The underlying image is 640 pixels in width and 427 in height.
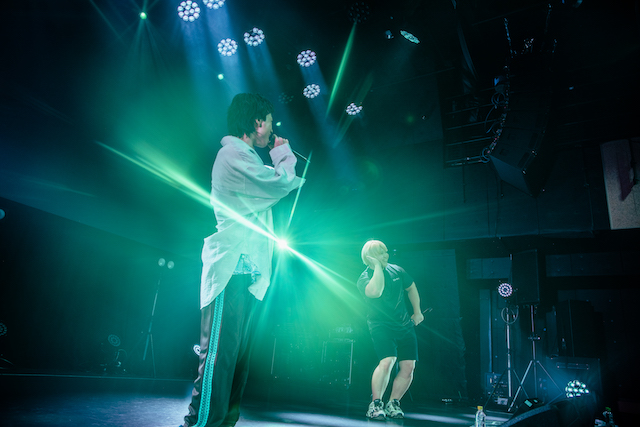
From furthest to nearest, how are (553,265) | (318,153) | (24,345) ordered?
(318,153)
(553,265)
(24,345)

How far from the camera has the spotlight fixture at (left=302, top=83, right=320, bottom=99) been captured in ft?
19.5

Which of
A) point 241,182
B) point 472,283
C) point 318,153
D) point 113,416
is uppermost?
point 318,153

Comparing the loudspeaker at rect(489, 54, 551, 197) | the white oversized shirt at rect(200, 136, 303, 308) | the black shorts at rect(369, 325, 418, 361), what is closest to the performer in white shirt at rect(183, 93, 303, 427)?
the white oversized shirt at rect(200, 136, 303, 308)

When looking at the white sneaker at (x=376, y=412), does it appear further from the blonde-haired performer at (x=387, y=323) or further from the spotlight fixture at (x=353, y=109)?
the spotlight fixture at (x=353, y=109)

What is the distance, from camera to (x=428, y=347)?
19.7ft

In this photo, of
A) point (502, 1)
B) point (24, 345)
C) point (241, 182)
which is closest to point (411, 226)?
point (502, 1)

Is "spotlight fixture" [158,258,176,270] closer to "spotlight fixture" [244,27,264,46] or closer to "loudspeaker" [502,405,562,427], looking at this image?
"spotlight fixture" [244,27,264,46]

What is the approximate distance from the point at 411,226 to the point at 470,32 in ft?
10.3

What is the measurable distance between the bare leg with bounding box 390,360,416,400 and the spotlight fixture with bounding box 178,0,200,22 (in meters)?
4.67

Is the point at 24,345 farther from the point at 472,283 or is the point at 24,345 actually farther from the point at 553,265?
the point at 553,265

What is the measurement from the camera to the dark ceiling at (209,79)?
14.7 ft

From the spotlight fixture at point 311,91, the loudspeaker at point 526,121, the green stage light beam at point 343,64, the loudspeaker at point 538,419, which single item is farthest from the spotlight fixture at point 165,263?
the loudspeaker at point 538,419

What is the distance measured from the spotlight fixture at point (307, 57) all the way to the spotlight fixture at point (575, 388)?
556cm

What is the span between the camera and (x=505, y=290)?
5820mm
